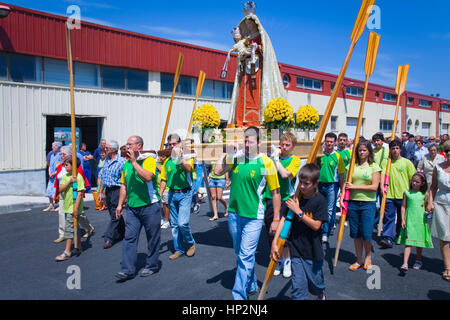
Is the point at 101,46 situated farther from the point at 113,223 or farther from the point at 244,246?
the point at 244,246

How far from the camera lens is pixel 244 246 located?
140 inches

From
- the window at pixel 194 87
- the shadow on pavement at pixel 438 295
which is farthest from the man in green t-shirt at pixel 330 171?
the window at pixel 194 87

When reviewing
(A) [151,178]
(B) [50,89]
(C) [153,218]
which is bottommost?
(C) [153,218]

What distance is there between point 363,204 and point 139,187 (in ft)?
10.3

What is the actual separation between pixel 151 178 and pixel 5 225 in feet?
16.8

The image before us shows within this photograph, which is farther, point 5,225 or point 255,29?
point 5,225

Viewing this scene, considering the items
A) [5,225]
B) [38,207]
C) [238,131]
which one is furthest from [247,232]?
[38,207]

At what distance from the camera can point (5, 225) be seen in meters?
7.54

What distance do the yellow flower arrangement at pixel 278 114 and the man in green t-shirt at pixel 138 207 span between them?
6.72 feet

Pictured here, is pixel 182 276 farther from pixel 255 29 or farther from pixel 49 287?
pixel 255 29

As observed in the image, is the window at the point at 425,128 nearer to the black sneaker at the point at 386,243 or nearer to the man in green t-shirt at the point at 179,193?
the black sneaker at the point at 386,243

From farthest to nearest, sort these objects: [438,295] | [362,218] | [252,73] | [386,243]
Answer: [252,73]
[386,243]
[362,218]
[438,295]

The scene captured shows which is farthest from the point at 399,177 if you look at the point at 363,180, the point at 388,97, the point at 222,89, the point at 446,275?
the point at 388,97

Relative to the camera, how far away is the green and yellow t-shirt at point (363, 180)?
15.4ft
